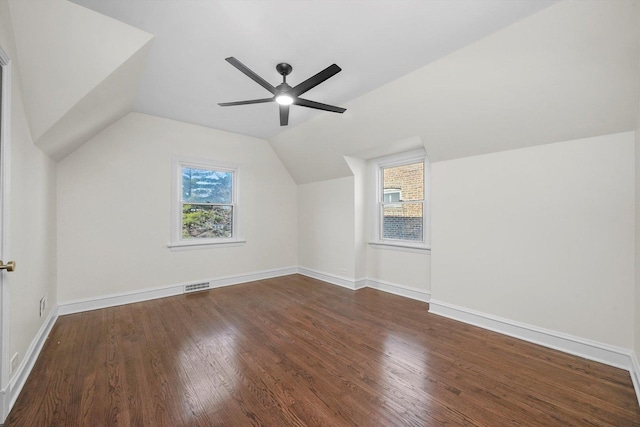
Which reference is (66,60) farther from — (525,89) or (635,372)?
(635,372)

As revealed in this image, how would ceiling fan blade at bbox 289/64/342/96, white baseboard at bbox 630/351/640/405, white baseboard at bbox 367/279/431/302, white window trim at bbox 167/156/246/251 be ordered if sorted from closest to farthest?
1. white baseboard at bbox 630/351/640/405
2. ceiling fan blade at bbox 289/64/342/96
3. white baseboard at bbox 367/279/431/302
4. white window trim at bbox 167/156/246/251

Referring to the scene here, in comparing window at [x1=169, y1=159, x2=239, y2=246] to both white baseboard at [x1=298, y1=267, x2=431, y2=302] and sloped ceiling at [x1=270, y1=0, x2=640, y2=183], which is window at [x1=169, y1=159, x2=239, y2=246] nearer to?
white baseboard at [x1=298, y1=267, x2=431, y2=302]

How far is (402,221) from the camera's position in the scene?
425 cm

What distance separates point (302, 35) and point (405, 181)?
107 inches

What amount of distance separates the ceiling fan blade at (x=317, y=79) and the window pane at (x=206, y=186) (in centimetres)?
269

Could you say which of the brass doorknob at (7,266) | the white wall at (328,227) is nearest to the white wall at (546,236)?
the white wall at (328,227)

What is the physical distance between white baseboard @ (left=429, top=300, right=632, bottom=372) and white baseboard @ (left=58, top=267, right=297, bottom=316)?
3290mm

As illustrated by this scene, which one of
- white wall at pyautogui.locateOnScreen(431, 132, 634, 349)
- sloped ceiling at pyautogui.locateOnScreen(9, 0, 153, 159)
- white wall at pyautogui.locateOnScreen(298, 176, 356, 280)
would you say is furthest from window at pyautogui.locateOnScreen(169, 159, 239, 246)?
white wall at pyautogui.locateOnScreen(431, 132, 634, 349)

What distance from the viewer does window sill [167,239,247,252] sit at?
4039 millimetres

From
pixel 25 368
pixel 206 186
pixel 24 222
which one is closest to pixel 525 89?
pixel 24 222

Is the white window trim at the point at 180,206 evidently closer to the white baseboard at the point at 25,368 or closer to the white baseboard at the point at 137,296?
the white baseboard at the point at 137,296

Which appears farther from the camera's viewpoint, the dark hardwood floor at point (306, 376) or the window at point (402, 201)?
the window at point (402, 201)

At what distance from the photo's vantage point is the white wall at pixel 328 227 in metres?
4.57

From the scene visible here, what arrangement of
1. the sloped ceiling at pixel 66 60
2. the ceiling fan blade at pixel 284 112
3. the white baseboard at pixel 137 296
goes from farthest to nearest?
1. the white baseboard at pixel 137 296
2. the ceiling fan blade at pixel 284 112
3. the sloped ceiling at pixel 66 60
